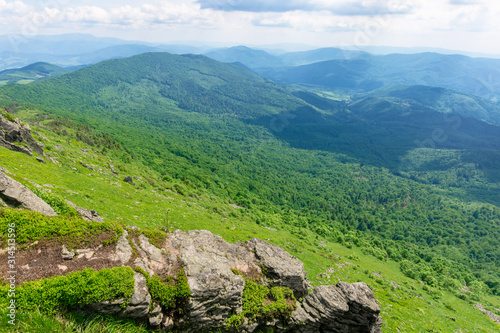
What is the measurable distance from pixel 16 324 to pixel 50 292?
52.3 inches

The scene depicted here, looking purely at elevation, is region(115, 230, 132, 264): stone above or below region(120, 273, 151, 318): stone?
above

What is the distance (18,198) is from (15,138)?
1322 inches

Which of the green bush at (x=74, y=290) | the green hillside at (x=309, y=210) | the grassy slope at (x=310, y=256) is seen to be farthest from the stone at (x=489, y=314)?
the green bush at (x=74, y=290)

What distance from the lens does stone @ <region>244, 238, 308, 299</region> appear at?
19.1m

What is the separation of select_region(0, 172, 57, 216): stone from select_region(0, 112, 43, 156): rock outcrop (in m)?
28.6

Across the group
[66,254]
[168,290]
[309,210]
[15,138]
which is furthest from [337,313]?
[309,210]

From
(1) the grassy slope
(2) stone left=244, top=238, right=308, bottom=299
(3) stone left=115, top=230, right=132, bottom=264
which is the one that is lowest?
(1) the grassy slope

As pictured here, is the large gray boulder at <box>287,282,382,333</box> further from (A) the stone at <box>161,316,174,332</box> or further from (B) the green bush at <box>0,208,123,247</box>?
(B) the green bush at <box>0,208,123,247</box>

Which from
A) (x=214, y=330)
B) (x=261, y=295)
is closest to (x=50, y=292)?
(x=214, y=330)

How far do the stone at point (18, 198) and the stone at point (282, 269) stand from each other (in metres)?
15.8

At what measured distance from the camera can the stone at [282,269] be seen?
19055mm

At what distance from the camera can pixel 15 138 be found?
1496 inches

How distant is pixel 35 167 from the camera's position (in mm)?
32031

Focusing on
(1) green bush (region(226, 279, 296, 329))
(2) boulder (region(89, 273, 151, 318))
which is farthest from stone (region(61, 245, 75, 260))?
(1) green bush (region(226, 279, 296, 329))
